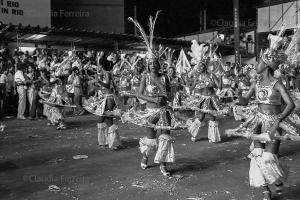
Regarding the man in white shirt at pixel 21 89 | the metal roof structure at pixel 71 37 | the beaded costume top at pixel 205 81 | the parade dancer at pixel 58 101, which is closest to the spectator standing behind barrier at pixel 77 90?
the man in white shirt at pixel 21 89

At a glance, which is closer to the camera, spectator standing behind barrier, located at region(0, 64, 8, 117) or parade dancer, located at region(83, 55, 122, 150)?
parade dancer, located at region(83, 55, 122, 150)

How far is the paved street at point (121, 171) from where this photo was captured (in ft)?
19.7

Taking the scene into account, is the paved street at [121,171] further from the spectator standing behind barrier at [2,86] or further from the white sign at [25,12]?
the white sign at [25,12]

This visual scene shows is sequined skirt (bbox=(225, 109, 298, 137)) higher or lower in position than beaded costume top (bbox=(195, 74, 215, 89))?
lower

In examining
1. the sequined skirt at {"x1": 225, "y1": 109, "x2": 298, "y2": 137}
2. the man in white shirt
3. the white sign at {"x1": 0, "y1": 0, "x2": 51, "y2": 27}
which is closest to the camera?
the sequined skirt at {"x1": 225, "y1": 109, "x2": 298, "y2": 137}

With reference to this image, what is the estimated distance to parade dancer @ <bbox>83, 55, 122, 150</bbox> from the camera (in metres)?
9.22

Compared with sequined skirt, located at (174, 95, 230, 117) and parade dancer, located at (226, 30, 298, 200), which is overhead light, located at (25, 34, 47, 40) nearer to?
sequined skirt, located at (174, 95, 230, 117)

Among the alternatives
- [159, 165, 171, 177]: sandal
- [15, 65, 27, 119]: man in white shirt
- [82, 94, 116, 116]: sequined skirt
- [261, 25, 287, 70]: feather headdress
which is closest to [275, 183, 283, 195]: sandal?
[261, 25, 287, 70]: feather headdress

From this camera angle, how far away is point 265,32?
26.9 metres

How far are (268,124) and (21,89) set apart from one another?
11.4 meters

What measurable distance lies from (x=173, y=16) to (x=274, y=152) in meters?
36.5

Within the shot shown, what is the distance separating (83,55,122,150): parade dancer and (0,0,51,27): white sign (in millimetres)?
13382

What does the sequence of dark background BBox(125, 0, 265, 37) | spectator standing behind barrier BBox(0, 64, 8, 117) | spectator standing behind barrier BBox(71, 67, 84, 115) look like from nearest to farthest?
1. spectator standing behind barrier BBox(0, 64, 8, 117)
2. spectator standing behind barrier BBox(71, 67, 84, 115)
3. dark background BBox(125, 0, 265, 37)

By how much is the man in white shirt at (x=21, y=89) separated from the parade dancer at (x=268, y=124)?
10690 millimetres
